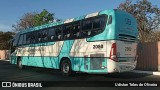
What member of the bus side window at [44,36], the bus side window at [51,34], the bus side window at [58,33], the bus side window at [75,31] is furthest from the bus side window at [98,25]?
the bus side window at [44,36]

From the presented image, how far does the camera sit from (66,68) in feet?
54.6

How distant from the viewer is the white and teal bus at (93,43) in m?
13.8

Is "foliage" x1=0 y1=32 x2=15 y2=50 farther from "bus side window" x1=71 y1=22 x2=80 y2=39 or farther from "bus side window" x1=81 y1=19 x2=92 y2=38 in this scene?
"bus side window" x1=81 y1=19 x2=92 y2=38

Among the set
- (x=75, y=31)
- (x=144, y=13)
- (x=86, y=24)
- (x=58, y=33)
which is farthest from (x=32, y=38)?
(x=144, y=13)

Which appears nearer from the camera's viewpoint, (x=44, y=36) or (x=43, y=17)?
(x=44, y=36)

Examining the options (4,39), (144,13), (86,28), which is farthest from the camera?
(4,39)

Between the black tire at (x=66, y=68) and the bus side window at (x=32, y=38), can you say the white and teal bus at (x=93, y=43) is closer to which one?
the black tire at (x=66, y=68)

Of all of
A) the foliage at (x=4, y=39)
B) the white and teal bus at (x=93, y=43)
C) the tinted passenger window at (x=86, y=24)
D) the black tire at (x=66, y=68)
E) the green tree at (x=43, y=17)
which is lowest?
the black tire at (x=66, y=68)

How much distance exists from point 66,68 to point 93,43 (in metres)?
2.96

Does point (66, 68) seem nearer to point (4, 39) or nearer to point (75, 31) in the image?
point (75, 31)

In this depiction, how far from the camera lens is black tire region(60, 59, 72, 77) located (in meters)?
16.3

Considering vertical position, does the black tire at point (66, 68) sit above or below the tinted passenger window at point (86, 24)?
below

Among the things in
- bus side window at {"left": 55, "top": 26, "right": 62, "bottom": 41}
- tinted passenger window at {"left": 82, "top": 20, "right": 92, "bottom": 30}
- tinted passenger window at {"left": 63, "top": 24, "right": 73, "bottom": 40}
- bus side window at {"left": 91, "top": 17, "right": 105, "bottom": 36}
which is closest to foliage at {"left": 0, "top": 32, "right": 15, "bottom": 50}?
bus side window at {"left": 55, "top": 26, "right": 62, "bottom": 41}

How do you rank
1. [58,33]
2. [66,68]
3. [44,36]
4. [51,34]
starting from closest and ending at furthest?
[66,68] → [58,33] → [51,34] → [44,36]
